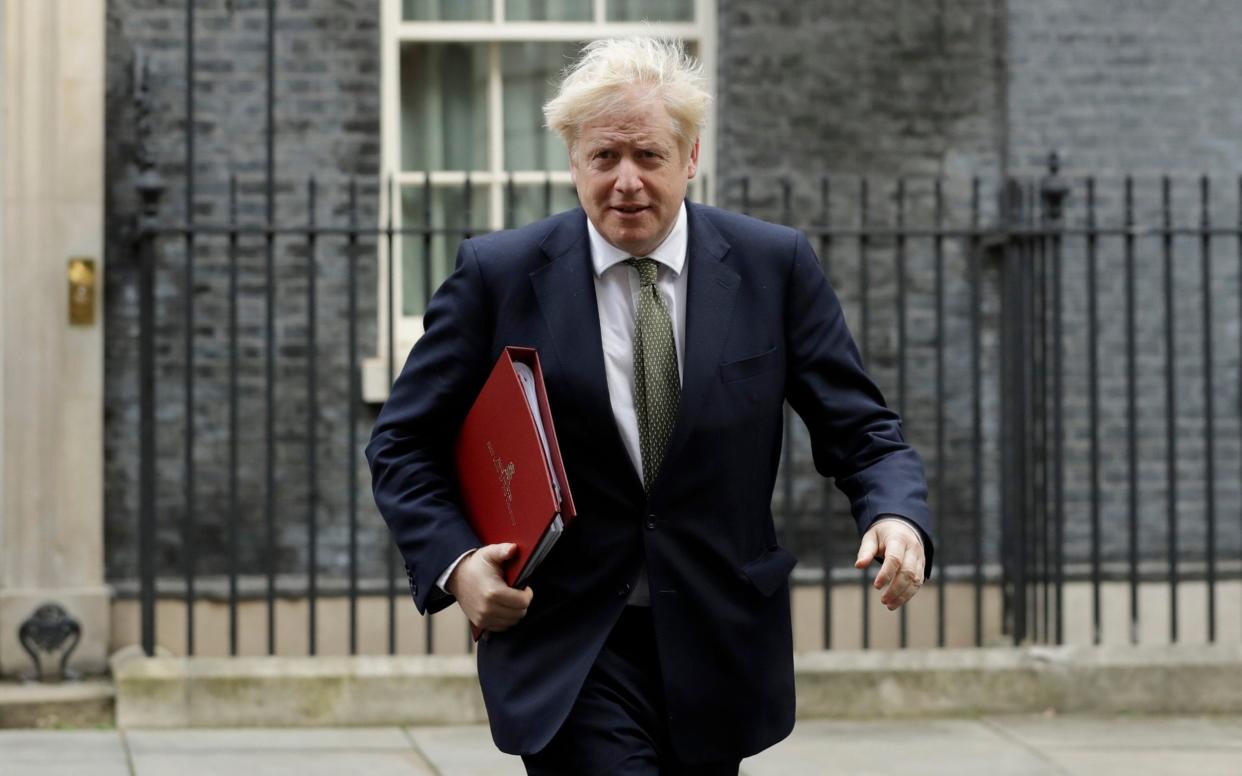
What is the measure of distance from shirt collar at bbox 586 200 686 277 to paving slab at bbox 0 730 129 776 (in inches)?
145

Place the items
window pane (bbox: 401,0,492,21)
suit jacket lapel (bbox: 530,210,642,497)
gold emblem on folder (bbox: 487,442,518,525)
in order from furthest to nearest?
window pane (bbox: 401,0,492,21) < suit jacket lapel (bbox: 530,210,642,497) < gold emblem on folder (bbox: 487,442,518,525)

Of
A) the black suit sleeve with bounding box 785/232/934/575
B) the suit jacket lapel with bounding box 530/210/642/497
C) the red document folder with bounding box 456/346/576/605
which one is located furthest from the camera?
the black suit sleeve with bounding box 785/232/934/575

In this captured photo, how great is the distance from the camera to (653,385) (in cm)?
311

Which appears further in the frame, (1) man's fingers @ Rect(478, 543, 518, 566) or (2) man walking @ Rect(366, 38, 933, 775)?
(2) man walking @ Rect(366, 38, 933, 775)

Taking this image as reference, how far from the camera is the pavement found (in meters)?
6.34

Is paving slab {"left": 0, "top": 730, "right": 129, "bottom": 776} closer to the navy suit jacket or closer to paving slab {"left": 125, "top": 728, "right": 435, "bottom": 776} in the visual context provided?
paving slab {"left": 125, "top": 728, "right": 435, "bottom": 776}

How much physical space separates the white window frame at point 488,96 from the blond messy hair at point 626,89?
16.5 feet

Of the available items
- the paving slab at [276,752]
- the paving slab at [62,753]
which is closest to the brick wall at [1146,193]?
the paving slab at [276,752]

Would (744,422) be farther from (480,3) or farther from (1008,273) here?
(480,3)

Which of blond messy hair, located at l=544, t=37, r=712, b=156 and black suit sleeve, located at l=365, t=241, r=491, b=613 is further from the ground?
blond messy hair, located at l=544, t=37, r=712, b=156

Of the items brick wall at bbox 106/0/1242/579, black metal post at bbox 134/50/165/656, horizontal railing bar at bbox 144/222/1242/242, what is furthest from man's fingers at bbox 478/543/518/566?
brick wall at bbox 106/0/1242/579

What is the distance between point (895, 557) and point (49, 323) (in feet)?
18.0

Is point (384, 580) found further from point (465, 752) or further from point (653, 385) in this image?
point (653, 385)

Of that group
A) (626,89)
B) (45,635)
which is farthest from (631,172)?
(45,635)
